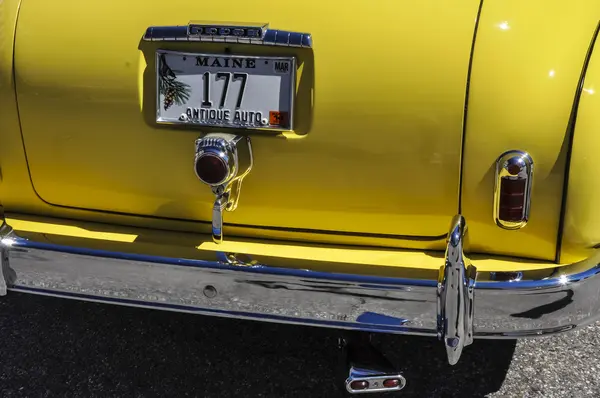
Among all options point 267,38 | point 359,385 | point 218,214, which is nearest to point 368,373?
point 359,385

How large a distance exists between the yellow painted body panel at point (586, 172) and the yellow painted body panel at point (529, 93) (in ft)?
0.09

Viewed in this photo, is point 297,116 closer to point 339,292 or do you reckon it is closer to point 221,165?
point 221,165

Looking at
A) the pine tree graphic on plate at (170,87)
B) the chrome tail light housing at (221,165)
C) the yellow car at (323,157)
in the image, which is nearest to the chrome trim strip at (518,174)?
the yellow car at (323,157)

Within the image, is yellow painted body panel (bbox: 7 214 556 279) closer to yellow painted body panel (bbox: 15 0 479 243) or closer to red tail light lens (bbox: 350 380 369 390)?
yellow painted body panel (bbox: 15 0 479 243)

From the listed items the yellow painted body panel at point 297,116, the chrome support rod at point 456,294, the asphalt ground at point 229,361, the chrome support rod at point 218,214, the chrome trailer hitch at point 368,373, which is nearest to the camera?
the chrome support rod at point 456,294

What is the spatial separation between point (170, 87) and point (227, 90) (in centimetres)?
18

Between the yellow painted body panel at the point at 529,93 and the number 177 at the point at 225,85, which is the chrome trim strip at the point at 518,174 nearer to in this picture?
the yellow painted body panel at the point at 529,93

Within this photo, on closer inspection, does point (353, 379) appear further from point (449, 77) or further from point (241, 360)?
point (449, 77)

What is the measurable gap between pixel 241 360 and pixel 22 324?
1036 mm

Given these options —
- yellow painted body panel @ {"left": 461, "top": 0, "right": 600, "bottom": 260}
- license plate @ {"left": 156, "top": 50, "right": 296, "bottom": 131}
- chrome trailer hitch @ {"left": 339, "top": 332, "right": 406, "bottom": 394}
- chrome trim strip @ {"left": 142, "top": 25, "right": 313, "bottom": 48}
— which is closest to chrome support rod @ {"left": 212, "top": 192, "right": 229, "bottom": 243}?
license plate @ {"left": 156, "top": 50, "right": 296, "bottom": 131}

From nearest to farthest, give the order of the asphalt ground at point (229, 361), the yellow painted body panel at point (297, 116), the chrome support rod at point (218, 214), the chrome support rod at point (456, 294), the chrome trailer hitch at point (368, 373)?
the chrome support rod at point (456, 294) → the yellow painted body panel at point (297, 116) → the chrome support rod at point (218, 214) → the chrome trailer hitch at point (368, 373) → the asphalt ground at point (229, 361)

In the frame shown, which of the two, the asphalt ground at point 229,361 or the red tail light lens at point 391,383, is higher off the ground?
the red tail light lens at point 391,383

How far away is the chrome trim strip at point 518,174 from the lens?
192cm

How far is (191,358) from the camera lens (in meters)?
2.84
